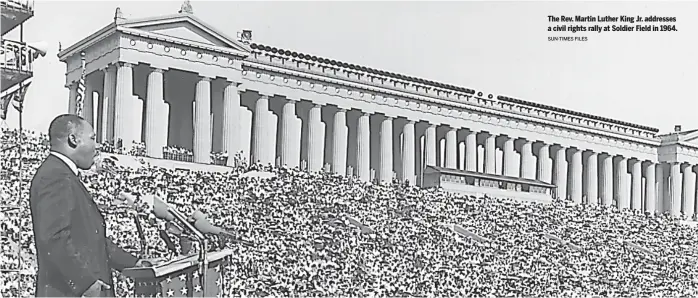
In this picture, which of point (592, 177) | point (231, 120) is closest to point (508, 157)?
point (592, 177)

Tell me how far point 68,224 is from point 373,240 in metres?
26.9

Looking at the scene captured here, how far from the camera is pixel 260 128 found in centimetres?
5134

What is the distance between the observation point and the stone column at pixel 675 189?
74.2 metres

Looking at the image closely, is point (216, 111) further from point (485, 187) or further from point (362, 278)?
point (362, 278)

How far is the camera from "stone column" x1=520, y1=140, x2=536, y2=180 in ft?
218

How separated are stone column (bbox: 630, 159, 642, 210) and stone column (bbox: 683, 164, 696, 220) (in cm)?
354

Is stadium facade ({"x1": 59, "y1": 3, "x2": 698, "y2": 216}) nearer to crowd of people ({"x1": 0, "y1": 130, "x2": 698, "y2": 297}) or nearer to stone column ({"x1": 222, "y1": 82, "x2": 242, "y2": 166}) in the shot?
stone column ({"x1": 222, "y1": 82, "x2": 242, "y2": 166})

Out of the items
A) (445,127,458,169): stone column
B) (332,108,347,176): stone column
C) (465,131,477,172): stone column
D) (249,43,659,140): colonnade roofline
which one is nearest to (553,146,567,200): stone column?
(249,43,659,140): colonnade roofline

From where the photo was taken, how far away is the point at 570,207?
53594 millimetres

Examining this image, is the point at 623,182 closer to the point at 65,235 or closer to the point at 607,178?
the point at 607,178

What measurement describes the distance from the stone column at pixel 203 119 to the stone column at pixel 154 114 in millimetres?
1916

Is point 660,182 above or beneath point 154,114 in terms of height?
beneath

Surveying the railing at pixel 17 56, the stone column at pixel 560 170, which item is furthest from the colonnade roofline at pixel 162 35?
the stone column at pixel 560 170

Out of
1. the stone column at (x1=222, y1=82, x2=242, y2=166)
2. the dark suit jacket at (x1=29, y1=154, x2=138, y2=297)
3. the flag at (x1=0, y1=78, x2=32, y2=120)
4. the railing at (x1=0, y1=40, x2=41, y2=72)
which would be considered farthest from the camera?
the stone column at (x1=222, y1=82, x2=242, y2=166)
